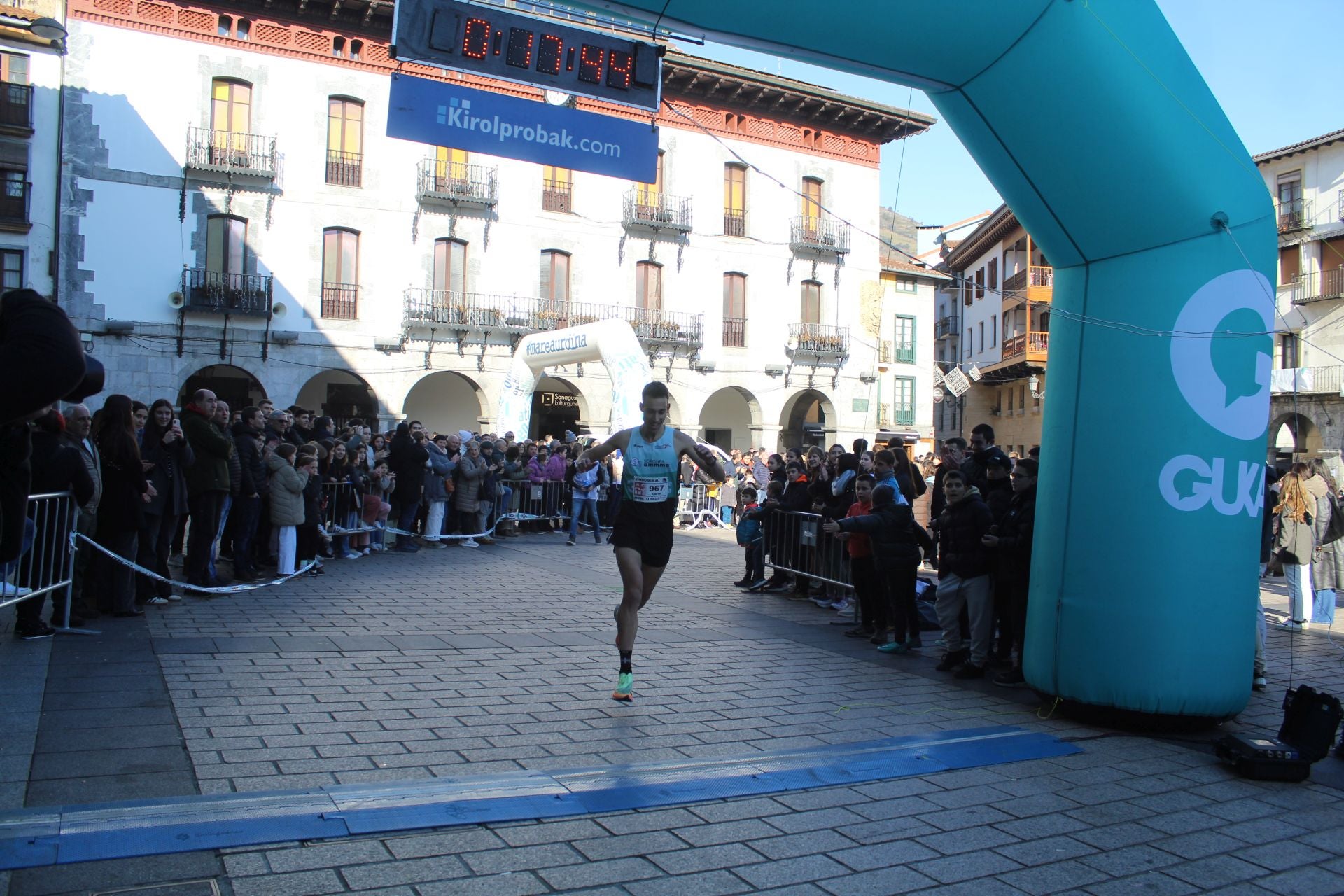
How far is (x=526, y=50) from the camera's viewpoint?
6.55 meters

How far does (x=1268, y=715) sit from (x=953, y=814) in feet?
11.4

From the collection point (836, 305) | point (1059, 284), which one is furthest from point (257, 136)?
point (1059, 284)

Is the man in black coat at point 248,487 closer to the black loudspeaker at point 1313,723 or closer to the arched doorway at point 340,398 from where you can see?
the black loudspeaker at point 1313,723

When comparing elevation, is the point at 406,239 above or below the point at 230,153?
below

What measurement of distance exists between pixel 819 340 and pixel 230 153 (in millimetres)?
18379

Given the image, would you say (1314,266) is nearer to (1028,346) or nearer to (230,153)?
(1028,346)

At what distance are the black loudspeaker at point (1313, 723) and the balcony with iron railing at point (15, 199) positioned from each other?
2755 centimetres

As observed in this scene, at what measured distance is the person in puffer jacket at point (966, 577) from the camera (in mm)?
7586

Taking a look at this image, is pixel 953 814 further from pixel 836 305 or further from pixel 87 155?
pixel 836 305

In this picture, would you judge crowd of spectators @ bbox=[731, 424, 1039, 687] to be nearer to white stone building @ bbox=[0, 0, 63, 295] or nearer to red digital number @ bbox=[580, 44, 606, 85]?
red digital number @ bbox=[580, 44, 606, 85]

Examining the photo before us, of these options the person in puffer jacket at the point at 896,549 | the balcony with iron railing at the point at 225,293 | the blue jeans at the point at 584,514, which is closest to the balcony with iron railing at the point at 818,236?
the balcony with iron railing at the point at 225,293

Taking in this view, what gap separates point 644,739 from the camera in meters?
5.50

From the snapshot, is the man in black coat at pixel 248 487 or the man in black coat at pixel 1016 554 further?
the man in black coat at pixel 248 487

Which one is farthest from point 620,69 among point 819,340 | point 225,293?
point 819,340
